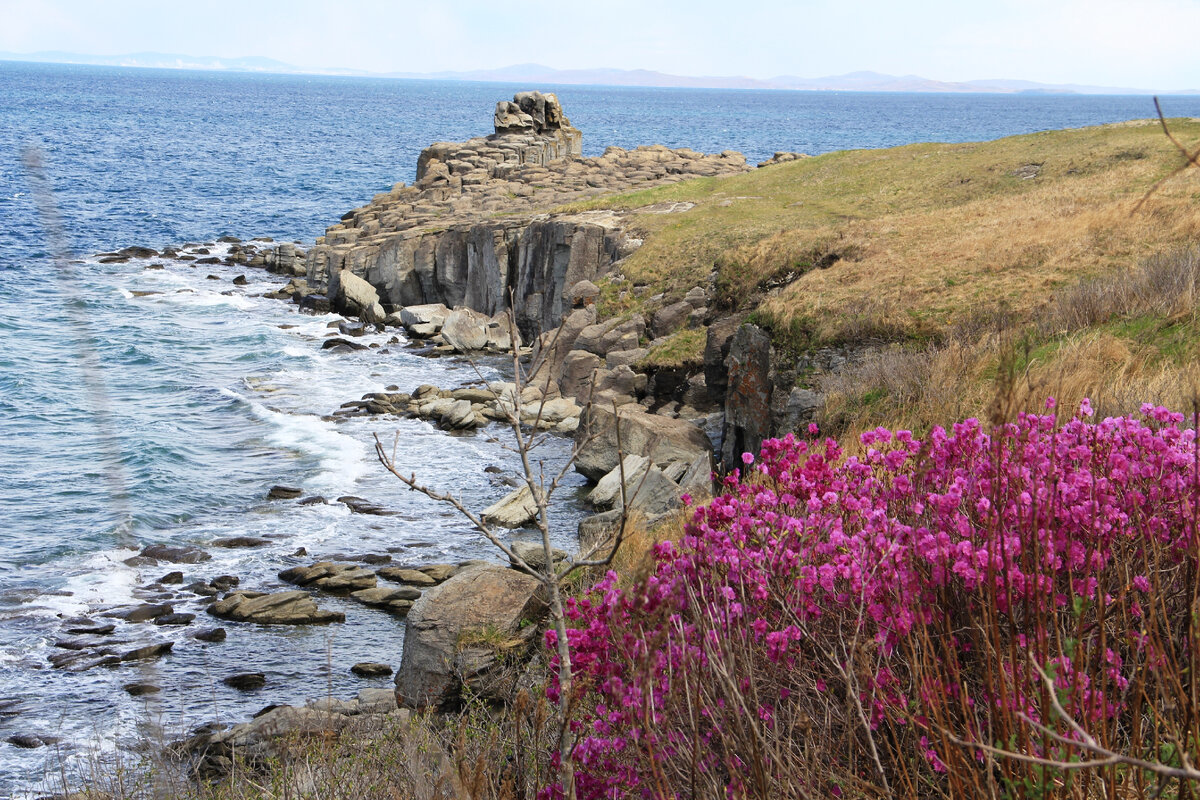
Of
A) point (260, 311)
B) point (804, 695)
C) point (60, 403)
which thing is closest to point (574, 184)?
point (260, 311)

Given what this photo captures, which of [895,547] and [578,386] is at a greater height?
[895,547]

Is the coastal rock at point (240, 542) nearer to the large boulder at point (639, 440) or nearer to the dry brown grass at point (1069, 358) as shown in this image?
the large boulder at point (639, 440)

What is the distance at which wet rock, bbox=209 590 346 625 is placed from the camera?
15492 mm

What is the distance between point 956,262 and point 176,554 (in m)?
16.4

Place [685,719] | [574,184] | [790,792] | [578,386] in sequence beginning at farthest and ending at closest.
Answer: [574,184] < [578,386] < [685,719] < [790,792]

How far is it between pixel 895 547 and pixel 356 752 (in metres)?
5.05

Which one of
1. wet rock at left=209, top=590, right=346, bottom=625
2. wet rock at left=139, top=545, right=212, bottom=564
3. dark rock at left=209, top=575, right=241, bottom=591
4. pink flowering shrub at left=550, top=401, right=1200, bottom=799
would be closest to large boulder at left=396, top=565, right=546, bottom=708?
wet rock at left=209, top=590, right=346, bottom=625

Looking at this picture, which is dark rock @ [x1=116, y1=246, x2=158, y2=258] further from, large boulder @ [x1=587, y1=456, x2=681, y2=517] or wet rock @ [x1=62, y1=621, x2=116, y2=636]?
large boulder @ [x1=587, y1=456, x2=681, y2=517]

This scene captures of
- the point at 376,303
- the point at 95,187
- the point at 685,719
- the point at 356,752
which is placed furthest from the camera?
the point at 95,187

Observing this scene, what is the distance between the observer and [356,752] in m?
7.53

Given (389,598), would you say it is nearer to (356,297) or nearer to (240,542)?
(240,542)

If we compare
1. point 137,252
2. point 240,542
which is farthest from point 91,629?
point 137,252

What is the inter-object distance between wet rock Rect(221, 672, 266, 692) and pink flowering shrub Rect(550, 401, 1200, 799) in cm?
963

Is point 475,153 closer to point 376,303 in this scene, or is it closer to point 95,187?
point 376,303
